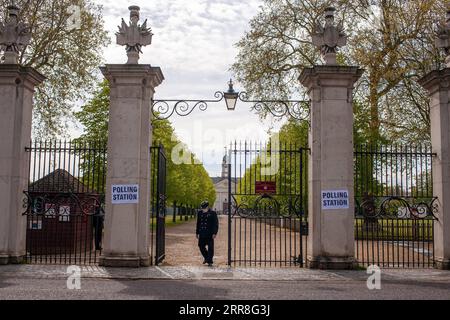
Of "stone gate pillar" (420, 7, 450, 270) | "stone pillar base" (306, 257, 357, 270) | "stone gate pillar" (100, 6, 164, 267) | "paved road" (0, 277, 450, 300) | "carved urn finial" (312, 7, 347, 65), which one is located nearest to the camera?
"paved road" (0, 277, 450, 300)

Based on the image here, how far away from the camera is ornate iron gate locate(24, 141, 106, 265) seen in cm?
1273

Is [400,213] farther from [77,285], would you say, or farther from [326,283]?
[77,285]

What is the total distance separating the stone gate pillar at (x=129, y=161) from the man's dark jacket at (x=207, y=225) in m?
1.61

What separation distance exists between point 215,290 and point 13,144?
22.2 feet

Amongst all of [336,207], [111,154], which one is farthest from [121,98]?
[336,207]

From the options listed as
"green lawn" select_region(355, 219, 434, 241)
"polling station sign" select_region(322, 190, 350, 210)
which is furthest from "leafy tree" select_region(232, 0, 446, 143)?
"polling station sign" select_region(322, 190, 350, 210)

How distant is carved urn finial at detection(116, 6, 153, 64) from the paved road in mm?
5735

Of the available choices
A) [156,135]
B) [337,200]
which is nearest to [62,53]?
[156,135]

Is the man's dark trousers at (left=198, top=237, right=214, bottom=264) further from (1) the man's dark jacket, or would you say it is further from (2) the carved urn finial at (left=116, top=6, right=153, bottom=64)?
(2) the carved urn finial at (left=116, top=6, right=153, bottom=64)

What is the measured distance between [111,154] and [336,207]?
554cm

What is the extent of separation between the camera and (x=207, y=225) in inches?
530

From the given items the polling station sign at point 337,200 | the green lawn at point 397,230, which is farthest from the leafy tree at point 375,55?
the polling station sign at point 337,200

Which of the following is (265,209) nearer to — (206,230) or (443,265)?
(206,230)

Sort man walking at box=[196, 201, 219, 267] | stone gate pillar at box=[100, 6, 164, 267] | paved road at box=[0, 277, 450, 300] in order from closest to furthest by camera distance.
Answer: paved road at box=[0, 277, 450, 300]
stone gate pillar at box=[100, 6, 164, 267]
man walking at box=[196, 201, 219, 267]
